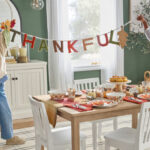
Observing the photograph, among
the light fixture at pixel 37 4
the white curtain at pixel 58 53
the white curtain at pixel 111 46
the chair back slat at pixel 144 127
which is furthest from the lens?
the white curtain at pixel 111 46

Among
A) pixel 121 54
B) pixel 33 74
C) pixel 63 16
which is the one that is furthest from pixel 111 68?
pixel 33 74

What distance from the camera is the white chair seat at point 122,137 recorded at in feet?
8.53

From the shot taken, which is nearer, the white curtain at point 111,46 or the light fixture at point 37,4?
the light fixture at point 37,4

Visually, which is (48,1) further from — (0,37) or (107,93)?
(107,93)

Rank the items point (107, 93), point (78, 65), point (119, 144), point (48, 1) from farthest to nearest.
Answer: point (78, 65) < point (48, 1) < point (107, 93) < point (119, 144)

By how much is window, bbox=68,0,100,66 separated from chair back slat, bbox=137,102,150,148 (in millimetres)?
3166

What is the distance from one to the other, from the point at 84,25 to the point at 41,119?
3.27 metres

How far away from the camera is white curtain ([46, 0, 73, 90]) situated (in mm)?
5020

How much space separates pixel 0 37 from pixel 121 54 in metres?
3.08

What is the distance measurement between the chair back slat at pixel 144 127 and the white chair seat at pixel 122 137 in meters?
0.09

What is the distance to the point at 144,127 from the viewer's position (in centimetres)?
247

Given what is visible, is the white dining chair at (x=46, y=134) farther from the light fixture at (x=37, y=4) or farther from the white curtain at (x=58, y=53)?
the light fixture at (x=37, y=4)

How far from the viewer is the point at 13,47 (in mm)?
4723

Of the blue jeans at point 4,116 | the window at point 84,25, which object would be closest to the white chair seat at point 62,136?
the blue jeans at point 4,116
